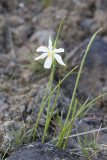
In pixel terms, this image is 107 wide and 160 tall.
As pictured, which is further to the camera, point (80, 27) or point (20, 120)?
point (80, 27)

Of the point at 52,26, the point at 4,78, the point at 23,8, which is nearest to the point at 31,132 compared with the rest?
the point at 4,78

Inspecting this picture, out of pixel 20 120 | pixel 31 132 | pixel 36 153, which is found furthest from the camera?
pixel 20 120

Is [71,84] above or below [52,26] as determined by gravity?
below

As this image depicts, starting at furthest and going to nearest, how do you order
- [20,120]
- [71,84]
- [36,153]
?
[71,84]
[20,120]
[36,153]

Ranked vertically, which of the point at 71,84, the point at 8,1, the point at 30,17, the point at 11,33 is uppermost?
the point at 8,1

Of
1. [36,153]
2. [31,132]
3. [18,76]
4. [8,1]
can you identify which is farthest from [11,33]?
[36,153]

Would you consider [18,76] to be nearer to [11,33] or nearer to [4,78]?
[4,78]

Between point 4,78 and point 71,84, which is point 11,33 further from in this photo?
point 71,84
